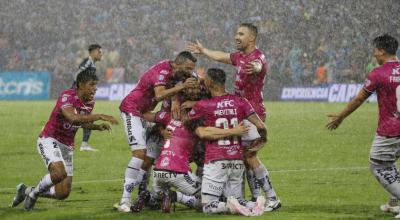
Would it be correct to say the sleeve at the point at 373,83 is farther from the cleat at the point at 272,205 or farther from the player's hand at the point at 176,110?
the player's hand at the point at 176,110

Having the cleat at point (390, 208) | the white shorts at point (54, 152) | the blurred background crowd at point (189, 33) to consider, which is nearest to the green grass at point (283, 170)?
the cleat at point (390, 208)

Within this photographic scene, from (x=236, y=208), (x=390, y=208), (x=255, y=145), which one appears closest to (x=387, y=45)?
(x=390, y=208)

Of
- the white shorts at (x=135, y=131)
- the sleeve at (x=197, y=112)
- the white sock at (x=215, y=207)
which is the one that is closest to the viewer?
the white sock at (x=215, y=207)

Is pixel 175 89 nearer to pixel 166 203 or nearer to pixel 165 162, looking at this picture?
pixel 165 162

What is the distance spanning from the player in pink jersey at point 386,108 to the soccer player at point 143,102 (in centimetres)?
224

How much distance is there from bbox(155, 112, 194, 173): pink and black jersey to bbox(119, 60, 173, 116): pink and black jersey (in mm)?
685

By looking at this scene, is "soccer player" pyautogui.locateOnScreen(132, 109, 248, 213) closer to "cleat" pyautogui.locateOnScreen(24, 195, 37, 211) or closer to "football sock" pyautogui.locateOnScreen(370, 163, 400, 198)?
"cleat" pyautogui.locateOnScreen(24, 195, 37, 211)

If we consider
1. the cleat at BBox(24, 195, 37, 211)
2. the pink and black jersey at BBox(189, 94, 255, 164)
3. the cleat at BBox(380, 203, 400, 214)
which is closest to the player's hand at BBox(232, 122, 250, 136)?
the pink and black jersey at BBox(189, 94, 255, 164)

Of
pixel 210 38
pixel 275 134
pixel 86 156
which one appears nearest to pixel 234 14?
pixel 210 38

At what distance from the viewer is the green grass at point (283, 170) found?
11.4 meters

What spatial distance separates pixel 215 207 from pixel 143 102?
2173 millimetres

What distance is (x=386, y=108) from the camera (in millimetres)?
10719

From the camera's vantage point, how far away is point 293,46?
1663 inches

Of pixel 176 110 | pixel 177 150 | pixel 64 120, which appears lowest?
pixel 177 150
